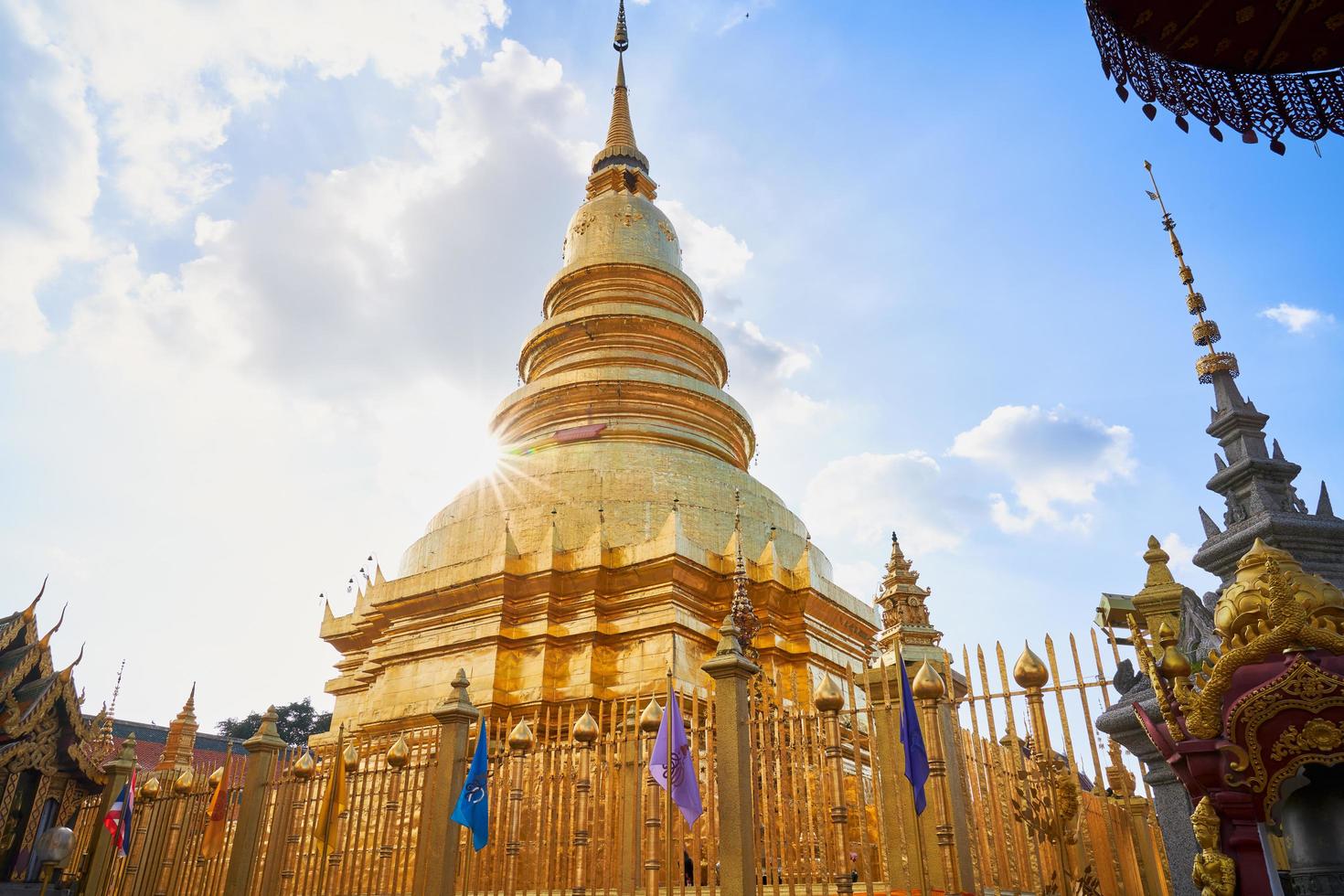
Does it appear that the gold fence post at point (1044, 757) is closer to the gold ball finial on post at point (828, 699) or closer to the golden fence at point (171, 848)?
the gold ball finial on post at point (828, 699)

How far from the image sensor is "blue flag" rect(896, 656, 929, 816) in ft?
18.0

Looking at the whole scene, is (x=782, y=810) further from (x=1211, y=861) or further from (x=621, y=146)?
(x=621, y=146)

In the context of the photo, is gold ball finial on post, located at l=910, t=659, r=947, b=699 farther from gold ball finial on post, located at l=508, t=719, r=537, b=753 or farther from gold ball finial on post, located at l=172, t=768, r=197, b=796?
gold ball finial on post, located at l=172, t=768, r=197, b=796

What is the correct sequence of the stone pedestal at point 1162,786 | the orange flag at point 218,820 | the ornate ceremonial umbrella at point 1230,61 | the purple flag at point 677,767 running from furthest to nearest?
1. the orange flag at point 218,820
2. the stone pedestal at point 1162,786
3. the purple flag at point 677,767
4. the ornate ceremonial umbrella at point 1230,61

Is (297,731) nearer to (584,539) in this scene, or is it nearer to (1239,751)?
(584,539)

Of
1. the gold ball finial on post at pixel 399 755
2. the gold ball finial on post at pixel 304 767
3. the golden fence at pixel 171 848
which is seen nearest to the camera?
the gold ball finial on post at pixel 399 755

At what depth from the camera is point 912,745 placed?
18.3 ft

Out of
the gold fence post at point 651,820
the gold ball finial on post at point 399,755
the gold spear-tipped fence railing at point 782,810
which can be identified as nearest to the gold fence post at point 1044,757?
the gold spear-tipped fence railing at point 782,810

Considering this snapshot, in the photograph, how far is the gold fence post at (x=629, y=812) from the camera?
22.0ft

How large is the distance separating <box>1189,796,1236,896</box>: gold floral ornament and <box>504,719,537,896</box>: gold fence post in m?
4.79

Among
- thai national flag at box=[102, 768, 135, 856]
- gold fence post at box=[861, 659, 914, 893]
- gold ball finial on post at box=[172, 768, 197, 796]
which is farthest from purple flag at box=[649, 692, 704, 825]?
thai national flag at box=[102, 768, 135, 856]

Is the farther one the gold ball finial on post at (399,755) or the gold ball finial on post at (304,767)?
the gold ball finial on post at (304,767)

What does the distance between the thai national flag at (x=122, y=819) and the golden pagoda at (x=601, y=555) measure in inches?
174

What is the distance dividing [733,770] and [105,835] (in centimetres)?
825
